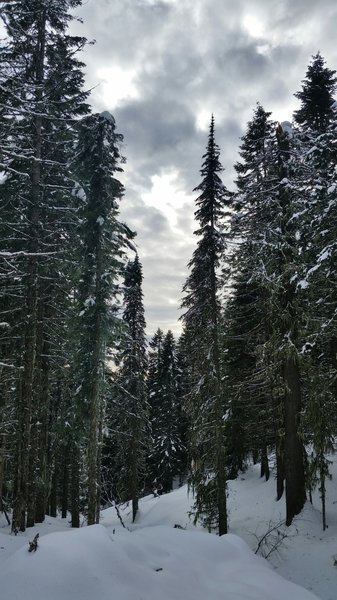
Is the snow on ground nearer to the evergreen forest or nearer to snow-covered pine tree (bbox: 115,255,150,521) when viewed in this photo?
the evergreen forest

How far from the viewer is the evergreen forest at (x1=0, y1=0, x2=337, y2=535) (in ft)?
40.1

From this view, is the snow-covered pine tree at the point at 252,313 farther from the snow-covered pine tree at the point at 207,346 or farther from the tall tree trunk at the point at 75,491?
the tall tree trunk at the point at 75,491

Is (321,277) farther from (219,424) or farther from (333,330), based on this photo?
(219,424)

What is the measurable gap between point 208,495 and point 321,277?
32.3ft

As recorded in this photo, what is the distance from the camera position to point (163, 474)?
39.8 metres

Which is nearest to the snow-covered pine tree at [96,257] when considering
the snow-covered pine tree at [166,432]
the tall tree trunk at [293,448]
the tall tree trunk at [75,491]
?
the tall tree trunk at [75,491]

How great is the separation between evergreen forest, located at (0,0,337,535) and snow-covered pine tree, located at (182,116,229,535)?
61 millimetres

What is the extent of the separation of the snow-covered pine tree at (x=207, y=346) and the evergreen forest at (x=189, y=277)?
6 cm

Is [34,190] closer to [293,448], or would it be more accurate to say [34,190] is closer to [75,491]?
[293,448]

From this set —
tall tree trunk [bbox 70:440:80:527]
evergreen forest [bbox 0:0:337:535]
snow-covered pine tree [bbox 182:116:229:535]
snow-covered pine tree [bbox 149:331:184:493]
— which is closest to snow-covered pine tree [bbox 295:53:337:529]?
evergreen forest [bbox 0:0:337:535]

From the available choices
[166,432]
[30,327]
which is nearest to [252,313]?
[30,327]

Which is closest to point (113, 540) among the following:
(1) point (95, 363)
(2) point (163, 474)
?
(1) point (95, 363)

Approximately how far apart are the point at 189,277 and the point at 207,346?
3.23m

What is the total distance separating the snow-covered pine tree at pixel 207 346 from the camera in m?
15.7
